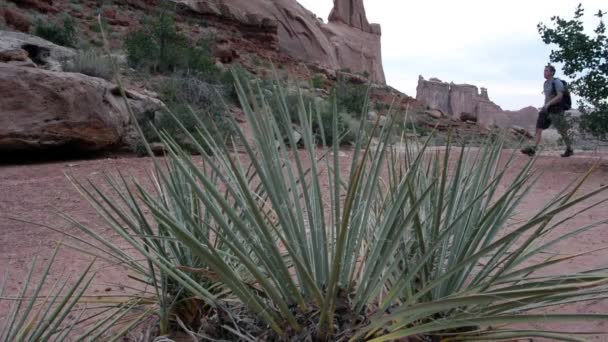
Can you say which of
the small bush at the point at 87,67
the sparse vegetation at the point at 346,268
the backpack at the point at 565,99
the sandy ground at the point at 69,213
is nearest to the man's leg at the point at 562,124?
the backpack at the point at 565,99

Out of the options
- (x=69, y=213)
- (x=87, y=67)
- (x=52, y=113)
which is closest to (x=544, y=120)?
(x=69, y=213)

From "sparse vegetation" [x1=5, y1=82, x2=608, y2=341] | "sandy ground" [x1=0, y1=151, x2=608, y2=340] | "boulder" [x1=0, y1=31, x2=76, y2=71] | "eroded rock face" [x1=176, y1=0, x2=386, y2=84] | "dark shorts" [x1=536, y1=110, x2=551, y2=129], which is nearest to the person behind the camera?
"sparse vegetation" [x1=5, y1=82, x2=608, y2=341]

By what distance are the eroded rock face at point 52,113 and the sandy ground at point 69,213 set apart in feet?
1.25

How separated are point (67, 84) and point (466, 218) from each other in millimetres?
7305

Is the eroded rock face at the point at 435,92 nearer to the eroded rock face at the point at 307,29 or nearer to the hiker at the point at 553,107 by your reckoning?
the eroded rock face at the point at 307,29

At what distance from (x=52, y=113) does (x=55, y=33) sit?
373 inches

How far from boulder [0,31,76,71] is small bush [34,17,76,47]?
181 inches

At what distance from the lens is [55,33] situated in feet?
50.6

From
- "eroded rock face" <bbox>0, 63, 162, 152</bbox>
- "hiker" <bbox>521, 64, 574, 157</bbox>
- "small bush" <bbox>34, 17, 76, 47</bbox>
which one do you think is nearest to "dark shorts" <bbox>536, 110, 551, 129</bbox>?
"hiker" <bbox>521, 64, 574, 157</bbox>

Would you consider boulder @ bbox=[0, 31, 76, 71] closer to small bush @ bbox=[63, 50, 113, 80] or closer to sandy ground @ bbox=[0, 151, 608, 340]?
small bush @ bbox=[63, 50, 113, 80]

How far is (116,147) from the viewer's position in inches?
324

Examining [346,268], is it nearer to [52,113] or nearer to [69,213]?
[69,213]

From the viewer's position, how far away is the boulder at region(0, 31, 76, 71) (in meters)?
9.66

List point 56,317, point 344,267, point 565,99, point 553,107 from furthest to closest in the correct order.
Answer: point 553,107, point 565,99, point 56,317, point 344,267
